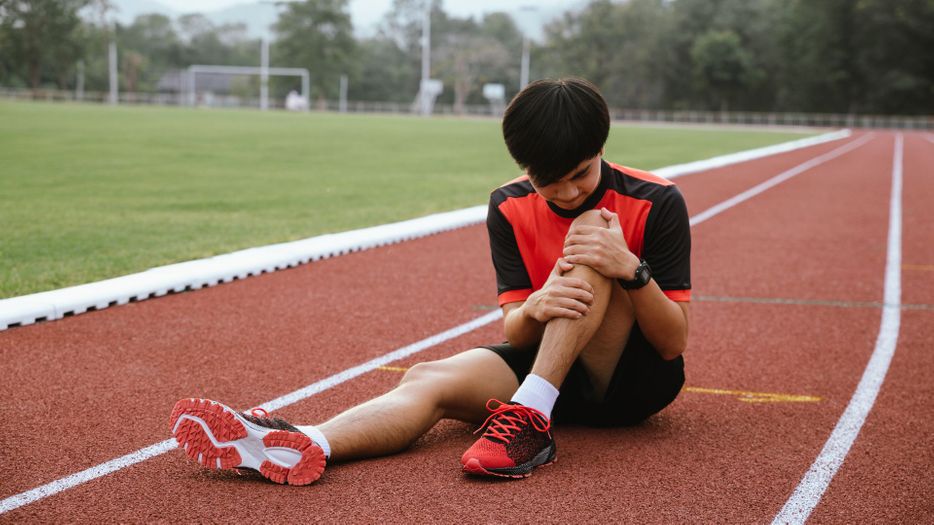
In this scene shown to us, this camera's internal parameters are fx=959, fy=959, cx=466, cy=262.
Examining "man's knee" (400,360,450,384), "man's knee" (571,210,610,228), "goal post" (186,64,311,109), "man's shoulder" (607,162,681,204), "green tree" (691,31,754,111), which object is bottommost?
"man's knee" (400,360,450,384)

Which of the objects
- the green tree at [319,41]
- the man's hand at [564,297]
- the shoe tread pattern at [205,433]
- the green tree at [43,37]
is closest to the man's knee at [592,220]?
the man's hand at [564,297]

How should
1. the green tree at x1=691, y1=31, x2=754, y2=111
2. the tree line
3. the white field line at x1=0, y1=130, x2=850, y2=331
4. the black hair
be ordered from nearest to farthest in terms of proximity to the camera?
the black hair, the white field line at x1=0, y1=130, x2=850, y2=331, the tree line, the green tree at x1=691, y1=31, x2=754, y2=111

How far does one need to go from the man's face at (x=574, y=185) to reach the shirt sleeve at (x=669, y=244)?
30 cm

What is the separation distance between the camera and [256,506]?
3027 mm

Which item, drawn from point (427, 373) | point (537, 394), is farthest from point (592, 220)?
point (427, 373)

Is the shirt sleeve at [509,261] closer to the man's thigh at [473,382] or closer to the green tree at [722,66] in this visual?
the man's thigh at [473,382]

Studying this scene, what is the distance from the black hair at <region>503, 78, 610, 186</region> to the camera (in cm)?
300

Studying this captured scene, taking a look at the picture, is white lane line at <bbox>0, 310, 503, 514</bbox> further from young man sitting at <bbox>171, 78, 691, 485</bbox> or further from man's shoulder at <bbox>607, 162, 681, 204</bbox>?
man's shoulder at <bbox>607, 162, 681, 204</bbox>

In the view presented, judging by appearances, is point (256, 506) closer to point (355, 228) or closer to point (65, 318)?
point (65, 318)

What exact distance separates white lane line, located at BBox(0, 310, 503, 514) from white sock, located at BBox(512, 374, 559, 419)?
4.44 feet

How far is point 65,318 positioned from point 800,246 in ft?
24.8

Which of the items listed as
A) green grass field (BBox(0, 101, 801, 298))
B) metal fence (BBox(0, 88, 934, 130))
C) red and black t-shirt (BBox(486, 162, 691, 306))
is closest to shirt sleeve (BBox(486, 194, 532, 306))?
red and black t-shirt (BBox(486, 162, 691, 306))

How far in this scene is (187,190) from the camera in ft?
43.3

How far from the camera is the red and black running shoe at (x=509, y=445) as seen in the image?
3.24 metres
